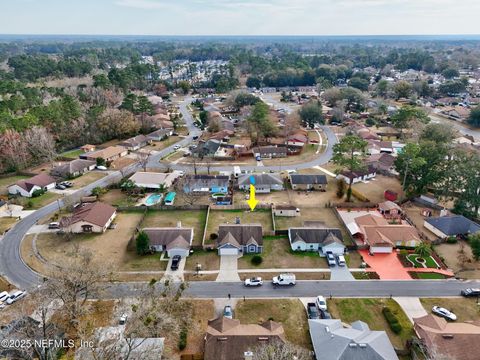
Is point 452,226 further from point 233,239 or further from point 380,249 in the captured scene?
point 233,239

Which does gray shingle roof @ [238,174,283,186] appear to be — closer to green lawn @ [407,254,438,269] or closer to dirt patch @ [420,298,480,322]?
green lawn @ [407,254,438,269]

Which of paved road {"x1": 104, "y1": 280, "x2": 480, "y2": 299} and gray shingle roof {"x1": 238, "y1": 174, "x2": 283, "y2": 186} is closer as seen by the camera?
paved road {"x1": 104, "y1": 280, "x2": 480, "y2": 299}

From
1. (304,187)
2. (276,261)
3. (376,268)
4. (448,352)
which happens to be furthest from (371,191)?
(448,352)

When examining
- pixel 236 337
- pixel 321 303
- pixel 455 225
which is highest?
pixel 236 337

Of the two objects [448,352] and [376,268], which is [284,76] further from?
[448,352]

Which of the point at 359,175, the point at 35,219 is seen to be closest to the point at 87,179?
the point at 35,219

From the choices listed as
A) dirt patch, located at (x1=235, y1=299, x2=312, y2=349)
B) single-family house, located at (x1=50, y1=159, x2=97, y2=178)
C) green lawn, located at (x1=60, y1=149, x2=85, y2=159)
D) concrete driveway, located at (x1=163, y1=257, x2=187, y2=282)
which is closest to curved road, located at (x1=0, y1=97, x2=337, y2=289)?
single-family house, located at (x1=50, y1=159, x2=97, y2=178)
